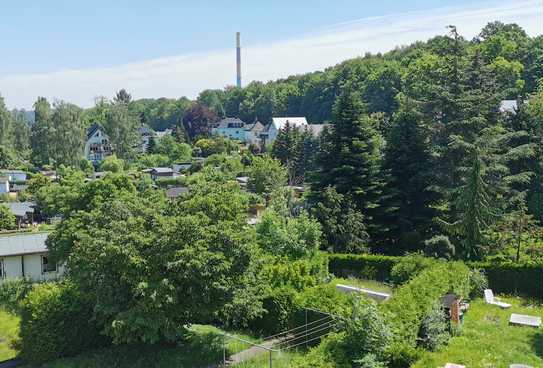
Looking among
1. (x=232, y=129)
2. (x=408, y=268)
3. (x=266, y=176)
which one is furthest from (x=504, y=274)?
(x=232, y=129)

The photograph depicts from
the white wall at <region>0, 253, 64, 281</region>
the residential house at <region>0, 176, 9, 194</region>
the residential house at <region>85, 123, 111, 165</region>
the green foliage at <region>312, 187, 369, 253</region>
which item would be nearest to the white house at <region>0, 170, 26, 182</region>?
the residential house at <region>0, 176, 9, 194</region>

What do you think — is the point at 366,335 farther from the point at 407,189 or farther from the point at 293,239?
the point at 407,189

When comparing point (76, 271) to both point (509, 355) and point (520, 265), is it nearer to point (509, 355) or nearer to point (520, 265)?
point (509, 355)

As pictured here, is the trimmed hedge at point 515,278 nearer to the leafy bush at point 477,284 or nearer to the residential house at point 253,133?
the leafy bush at point 477,284

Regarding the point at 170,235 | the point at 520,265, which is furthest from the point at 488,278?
the point at 170,235

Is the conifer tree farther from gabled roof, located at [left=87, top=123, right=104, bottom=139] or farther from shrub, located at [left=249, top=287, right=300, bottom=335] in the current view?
gabled roof, located at [left=87, top=123, right=104, bottom=139]

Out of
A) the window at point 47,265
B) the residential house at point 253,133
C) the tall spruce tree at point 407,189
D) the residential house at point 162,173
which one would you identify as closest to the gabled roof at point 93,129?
the residential house at point 162,173
